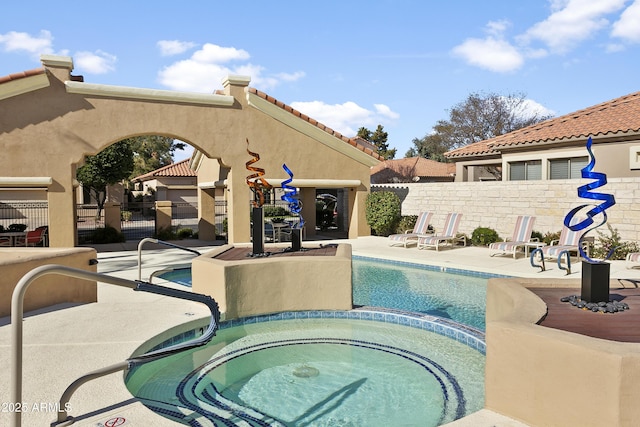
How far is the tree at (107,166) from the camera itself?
104 feet

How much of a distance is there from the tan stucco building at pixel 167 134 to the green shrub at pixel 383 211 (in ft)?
1.58

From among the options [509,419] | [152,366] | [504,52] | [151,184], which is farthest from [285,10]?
[151,184]

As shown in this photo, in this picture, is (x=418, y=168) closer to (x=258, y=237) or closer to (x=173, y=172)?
(x=173, y=172)

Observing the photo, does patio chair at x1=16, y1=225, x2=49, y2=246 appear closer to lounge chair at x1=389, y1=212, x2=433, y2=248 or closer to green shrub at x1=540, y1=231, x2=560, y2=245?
lounge chair at x1=389, y1=212, x2=433, y2=248

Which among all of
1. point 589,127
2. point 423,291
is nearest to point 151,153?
point 589,127

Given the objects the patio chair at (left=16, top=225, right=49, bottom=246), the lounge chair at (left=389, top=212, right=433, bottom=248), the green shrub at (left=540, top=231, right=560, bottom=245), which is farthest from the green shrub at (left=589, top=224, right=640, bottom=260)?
the patio chair at (left=16, top=225, right=49, bottom=246)

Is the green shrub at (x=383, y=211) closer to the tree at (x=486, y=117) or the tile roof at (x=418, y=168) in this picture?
the tile roof at (x=418, y=168)

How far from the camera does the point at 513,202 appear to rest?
57.5 ft

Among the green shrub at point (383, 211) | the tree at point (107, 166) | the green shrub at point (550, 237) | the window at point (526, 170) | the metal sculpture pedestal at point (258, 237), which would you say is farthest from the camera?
the tree at point (107, 166)

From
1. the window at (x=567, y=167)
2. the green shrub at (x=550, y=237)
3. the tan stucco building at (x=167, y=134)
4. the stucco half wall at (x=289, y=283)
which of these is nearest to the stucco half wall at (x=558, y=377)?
the stucco half wall at (x=289, y=283)

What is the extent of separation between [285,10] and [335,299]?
37.1 feet

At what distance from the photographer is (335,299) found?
8.70 m

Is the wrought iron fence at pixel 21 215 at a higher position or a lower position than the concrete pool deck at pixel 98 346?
higher

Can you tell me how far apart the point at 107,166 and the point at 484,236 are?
86.3 ft
